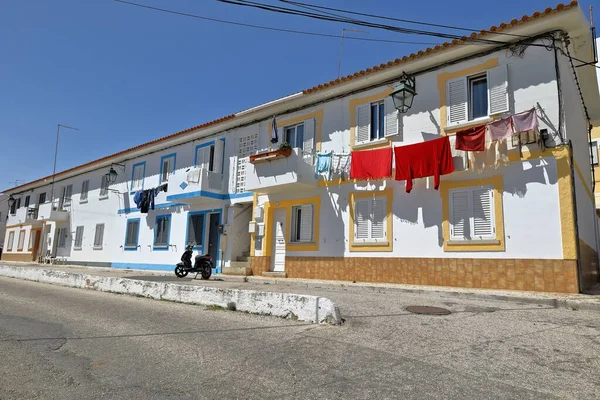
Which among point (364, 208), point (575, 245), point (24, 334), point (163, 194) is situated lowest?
point (24, 334)

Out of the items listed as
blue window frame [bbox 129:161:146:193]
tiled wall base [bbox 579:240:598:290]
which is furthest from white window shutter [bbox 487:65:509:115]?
blue window frame [bbox 129:161:146:193]

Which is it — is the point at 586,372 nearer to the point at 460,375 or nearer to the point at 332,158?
the point at 460,375

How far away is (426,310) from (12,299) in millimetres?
9807

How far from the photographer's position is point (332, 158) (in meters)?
14.4

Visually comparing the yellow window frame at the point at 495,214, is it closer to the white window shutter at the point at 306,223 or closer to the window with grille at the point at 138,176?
the white window shutter at the point at 306,223

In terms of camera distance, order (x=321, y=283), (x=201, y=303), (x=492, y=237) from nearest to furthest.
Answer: (x=201, y=303)
(x=492, y=237)
(x=321, y=283)

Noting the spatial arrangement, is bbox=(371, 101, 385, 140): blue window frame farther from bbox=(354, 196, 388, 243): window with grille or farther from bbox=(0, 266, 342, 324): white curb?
bbox=(0, 266, 342, 324): white curb

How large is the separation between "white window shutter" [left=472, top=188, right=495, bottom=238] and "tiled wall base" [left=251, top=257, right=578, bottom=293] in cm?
77

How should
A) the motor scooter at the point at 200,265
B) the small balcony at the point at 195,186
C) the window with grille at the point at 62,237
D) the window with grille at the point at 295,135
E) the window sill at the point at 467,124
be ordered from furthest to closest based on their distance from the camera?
the window with grille at the point at 62,237 → the small balcony at the point at 195,186 → the window with grille at the point at 295,135 → the motor scooter at the point at 200,265 → the window sill at the point at 467,124

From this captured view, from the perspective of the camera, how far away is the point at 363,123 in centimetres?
1420

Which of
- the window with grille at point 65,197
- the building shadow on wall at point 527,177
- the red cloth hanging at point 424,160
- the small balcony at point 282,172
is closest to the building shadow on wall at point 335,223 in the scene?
the small balcony at point 282,172

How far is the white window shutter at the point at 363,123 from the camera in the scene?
14030 mm

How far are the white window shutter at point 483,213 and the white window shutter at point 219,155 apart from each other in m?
11.7

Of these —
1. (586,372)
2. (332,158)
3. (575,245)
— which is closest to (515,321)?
(586,372)
